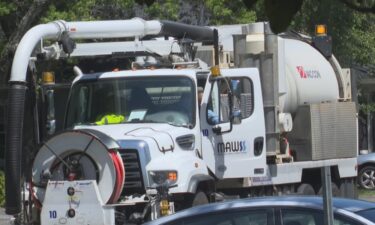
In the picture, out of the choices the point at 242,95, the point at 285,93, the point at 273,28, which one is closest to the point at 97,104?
the point at 242,95

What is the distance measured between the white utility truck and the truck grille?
0.02m

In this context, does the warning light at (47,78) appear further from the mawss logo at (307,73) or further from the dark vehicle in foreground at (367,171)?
the dark vehicle in foreground at (367,171)

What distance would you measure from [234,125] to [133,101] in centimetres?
154

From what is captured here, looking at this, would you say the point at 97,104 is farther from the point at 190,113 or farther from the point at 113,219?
the point at 113,219

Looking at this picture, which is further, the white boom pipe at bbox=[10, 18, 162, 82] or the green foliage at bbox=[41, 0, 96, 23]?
the green foliage at bbox=[41, 0, 96, 23]

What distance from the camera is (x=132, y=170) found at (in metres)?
11.6

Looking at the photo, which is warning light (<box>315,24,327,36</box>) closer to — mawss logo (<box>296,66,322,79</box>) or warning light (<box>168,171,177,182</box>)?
mawss logo (<box>296,66,322,79</box>)

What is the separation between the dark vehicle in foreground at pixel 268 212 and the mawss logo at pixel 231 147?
243 inches

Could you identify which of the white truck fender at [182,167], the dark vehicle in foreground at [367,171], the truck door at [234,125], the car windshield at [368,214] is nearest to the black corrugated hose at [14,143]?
the white truck fender at [182,167]

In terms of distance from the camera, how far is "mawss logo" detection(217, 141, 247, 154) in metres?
13.1

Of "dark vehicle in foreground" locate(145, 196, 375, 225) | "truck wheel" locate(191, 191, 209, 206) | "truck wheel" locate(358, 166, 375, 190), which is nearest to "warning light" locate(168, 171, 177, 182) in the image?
"truck wheel" locate(191, 191, 209, 206)

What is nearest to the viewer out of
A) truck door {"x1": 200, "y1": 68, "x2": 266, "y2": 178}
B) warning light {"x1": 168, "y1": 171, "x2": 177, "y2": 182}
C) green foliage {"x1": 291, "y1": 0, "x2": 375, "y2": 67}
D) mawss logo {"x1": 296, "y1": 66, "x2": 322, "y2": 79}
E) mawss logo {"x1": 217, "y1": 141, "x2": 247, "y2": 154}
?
warning light {"x1": 168, "y1": 171, "x2": 177, "y2": 182}

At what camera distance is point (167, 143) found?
1192 cm

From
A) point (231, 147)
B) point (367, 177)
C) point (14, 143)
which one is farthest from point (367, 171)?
point (14, 143)
